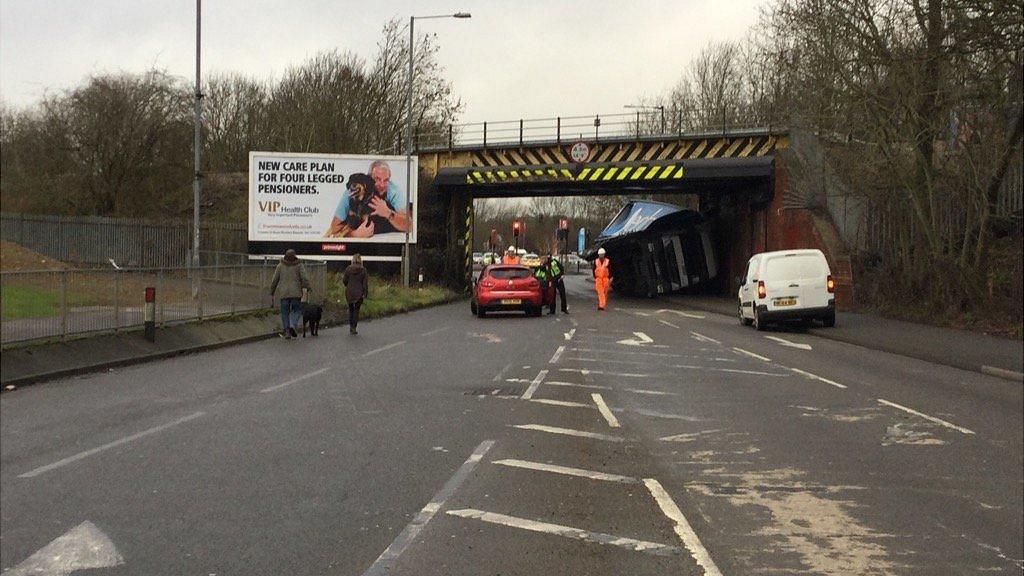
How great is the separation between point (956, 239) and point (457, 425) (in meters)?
17.1

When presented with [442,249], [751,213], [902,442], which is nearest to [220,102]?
[442,249]

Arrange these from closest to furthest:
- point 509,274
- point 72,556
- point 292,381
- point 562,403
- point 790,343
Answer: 1. point 72,556
2. point 562,403
3. point 292,381
4. point 790,343
5. point 509,274

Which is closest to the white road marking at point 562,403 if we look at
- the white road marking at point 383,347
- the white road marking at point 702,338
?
the white road marking at point 383,347

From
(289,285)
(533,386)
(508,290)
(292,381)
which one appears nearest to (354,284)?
(289,285)

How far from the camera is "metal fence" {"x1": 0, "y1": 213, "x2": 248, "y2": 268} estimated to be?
9.86m

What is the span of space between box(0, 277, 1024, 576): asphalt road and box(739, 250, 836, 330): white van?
7850mm

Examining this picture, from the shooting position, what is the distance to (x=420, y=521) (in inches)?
219

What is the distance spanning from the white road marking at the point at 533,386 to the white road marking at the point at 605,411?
28.9 inches

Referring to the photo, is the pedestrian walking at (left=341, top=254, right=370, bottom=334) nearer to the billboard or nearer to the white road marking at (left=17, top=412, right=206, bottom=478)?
the white road marking at (left=17, top=412, right=206, bottom=478)

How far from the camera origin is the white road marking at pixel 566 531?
16.8ft

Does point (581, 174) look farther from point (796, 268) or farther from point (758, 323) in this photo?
point (796, 268)

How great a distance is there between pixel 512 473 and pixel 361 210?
31208 millimetres

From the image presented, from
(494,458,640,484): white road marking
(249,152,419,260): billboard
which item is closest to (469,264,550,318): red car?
(249,152,419,260): billboard

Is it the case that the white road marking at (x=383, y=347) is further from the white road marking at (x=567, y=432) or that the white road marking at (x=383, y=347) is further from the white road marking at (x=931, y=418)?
the white road marking at (x=931, y=418)
